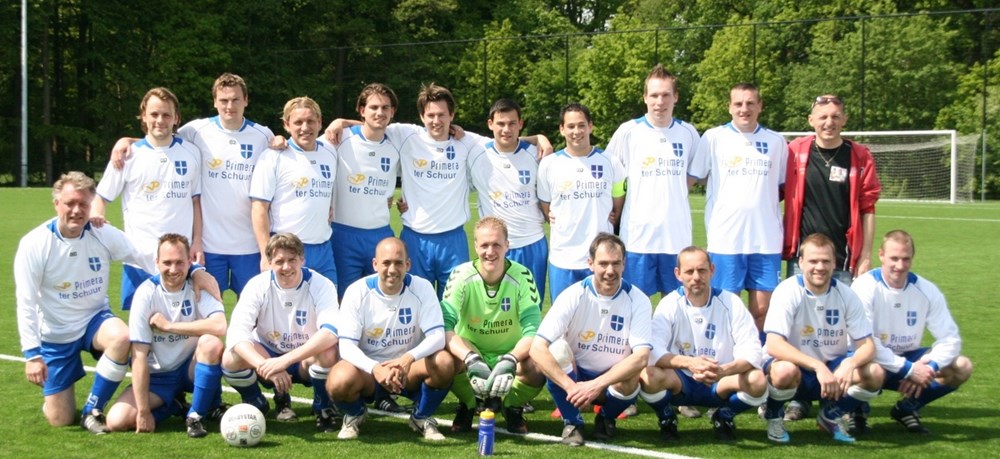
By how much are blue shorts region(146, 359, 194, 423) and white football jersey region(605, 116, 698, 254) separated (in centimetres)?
262

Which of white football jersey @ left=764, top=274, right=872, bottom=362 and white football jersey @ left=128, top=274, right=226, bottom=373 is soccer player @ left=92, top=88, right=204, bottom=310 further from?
white football jersey @ left=764, top=274, right=872, bottom=362

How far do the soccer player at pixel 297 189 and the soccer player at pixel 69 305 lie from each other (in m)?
0.79

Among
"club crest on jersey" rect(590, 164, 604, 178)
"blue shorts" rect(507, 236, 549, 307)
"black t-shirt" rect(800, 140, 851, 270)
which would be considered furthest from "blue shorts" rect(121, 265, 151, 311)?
"black t-shirt" rect(800, 140, 851, 270)

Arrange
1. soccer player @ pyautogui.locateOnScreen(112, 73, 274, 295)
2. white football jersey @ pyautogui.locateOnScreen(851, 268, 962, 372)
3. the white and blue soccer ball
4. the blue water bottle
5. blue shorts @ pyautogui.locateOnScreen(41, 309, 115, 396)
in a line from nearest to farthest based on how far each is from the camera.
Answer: the blue water bottle < the white and blue soccer ball < white football jersey @ pyautogui.locateOnScreen(851, 268, 962, 372) < blue shorts @ pyautogui.locateOnScreen(41, 309, 115, 396) < soccer player @ pyautogui.locateOnScreen(112, 73, 274, 295)

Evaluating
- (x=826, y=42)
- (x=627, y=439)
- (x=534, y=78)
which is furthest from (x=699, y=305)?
(x=534, y=78)

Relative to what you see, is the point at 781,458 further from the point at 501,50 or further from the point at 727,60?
the point at 501,50

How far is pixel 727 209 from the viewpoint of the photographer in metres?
6.04

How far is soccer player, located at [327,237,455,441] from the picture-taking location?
511 cm

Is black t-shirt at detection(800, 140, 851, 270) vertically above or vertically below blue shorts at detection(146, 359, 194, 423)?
above

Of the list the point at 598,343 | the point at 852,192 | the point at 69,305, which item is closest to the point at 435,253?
the point at 598,343

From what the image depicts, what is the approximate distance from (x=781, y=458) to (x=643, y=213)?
72.1 inches

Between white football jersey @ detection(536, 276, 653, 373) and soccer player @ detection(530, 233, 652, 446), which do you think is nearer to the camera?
soccer player @ detection(530, 233, 652, 446)

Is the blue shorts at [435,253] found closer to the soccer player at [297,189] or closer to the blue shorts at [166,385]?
the soccer player at [297,189]

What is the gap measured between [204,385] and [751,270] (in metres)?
3.14
